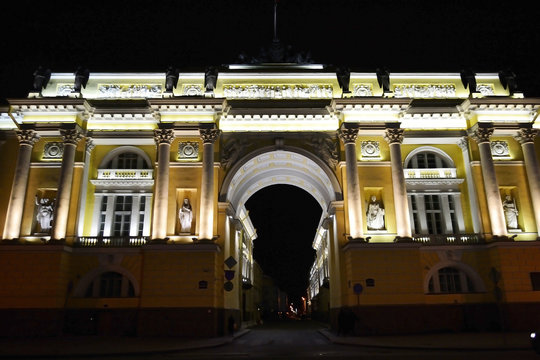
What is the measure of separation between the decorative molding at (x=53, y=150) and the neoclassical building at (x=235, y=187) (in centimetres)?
11

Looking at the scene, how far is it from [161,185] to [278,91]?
37.7 ft

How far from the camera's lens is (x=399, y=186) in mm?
29609

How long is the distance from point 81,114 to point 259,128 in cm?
1303

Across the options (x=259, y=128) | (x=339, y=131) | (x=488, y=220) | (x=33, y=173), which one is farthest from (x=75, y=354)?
(x=488, y=220)

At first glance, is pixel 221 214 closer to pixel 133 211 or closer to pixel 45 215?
pixel 133 211

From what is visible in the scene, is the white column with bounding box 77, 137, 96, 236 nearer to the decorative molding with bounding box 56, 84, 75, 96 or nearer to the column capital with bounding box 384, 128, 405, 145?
the decorative molding with bounding box 56, 84, 75, 96

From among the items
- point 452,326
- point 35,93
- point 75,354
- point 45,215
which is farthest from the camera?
point 35,93

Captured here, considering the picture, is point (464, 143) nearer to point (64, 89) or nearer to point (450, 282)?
point (450, 282)

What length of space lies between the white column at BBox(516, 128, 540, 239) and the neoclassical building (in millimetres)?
94

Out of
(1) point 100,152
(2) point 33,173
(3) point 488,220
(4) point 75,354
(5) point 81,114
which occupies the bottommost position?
(4) point 75,354

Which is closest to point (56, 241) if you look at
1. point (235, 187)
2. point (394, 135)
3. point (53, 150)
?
point (53, 150)

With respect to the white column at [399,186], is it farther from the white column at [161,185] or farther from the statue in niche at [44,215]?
the statue in niche at [44,215]

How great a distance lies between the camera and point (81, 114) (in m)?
30.9

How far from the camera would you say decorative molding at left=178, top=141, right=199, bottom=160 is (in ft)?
101
